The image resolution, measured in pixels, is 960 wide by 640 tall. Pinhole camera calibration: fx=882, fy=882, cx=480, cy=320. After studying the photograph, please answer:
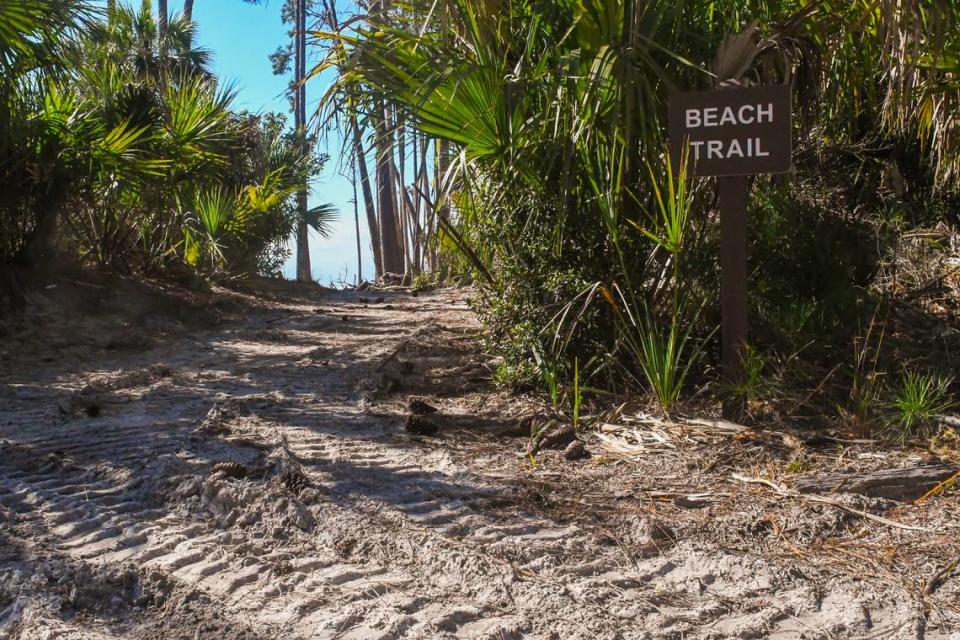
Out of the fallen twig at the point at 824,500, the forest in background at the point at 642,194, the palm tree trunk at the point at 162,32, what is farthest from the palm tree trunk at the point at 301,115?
the fallen twig at the point at 824,500

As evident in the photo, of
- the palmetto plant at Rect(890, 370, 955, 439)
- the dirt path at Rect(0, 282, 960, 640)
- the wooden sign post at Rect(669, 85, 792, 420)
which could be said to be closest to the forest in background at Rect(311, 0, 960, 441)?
the palmetto plant at Rect(890, 370, 955, 439)

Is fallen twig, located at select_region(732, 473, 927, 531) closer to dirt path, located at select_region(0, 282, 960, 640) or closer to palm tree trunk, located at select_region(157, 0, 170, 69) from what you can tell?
dirt path, located at select_region(0, 282, 960, 640)

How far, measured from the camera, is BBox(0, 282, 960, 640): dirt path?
2.20 m

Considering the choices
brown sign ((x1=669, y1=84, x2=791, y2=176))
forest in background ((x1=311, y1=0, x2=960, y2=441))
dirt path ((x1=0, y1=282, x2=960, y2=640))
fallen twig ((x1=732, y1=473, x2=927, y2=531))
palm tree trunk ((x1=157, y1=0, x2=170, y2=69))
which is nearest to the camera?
dirt path ((x1=0, y1=282, x2=960, y2=640))

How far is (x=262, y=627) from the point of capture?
215 cm

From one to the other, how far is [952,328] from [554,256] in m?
2.58

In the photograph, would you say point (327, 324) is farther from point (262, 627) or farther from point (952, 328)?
point (262, 627)

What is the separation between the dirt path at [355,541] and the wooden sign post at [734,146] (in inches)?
39.2

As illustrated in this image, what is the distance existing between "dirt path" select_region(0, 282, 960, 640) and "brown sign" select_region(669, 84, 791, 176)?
4.48 feet

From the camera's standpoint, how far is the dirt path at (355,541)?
2197mm

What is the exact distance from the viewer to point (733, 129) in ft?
12.5

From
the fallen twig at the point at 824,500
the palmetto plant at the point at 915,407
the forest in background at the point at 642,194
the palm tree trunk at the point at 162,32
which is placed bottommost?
the fallen twig at the point at 824,500

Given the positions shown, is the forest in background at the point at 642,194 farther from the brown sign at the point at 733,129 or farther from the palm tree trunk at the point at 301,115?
the palm tree trunk at the point at 301,115

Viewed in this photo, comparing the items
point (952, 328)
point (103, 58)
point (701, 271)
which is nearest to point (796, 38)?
point (701, 271)
